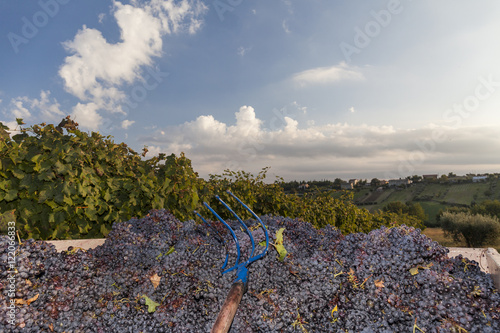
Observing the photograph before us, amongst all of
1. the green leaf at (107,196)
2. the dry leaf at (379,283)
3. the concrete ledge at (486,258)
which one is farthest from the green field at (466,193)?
the green leaf at (107,196)

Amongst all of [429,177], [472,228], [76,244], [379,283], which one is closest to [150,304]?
[76,244]

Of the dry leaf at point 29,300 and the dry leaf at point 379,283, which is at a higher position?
the dry leaf at point 379,283

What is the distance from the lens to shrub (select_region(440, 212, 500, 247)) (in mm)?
29741

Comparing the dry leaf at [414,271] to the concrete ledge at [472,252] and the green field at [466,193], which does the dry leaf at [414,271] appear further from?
the green field at [466,193]

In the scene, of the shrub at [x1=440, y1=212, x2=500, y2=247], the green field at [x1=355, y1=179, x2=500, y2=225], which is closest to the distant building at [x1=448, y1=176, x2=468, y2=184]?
the green field at [x1=355, y1=179, x2=500, y2=225]

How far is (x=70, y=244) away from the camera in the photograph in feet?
11.6

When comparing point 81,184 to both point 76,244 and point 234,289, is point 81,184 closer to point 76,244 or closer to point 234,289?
point 76,244

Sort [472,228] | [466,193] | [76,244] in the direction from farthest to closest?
[466,193] → [472,228] → [76,244]

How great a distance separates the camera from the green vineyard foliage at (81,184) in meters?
3.78

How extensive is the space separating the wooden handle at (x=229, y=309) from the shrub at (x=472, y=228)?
35410 mm

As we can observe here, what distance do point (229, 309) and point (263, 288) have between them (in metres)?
0.41

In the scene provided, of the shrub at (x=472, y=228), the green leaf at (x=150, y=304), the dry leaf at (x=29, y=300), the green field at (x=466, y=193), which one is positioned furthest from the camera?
the green field at (x=466, y=193)

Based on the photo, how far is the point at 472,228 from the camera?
30250mm

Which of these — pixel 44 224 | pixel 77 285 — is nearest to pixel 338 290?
pixel 77 285
